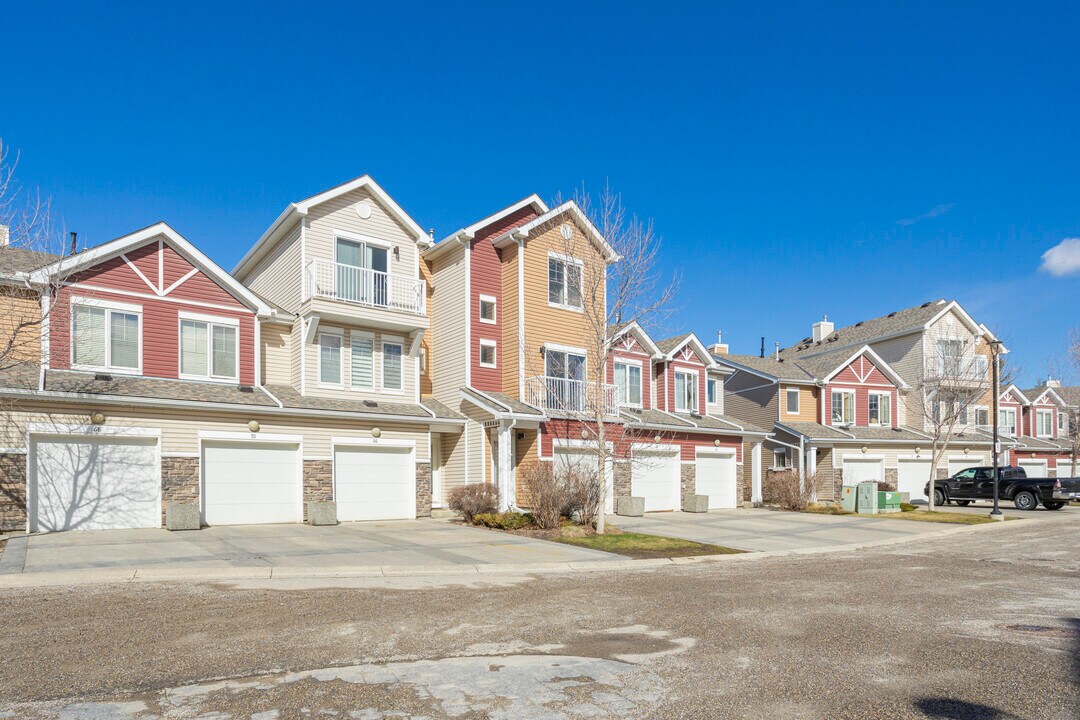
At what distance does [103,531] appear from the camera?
1830 cm

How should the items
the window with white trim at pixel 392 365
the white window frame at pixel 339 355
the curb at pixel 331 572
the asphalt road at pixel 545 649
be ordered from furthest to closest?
the window with white trim at pixel 392 365 < the white window frame at pixel 339 355 < the curb at pixel 331 572 < the asphalt road at pixel 545 649

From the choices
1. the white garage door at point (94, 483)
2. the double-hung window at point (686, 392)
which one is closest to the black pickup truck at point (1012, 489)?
the double-hung window at point (686, 392)

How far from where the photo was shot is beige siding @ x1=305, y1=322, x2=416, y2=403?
23516 mm

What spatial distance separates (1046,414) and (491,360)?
139 feet

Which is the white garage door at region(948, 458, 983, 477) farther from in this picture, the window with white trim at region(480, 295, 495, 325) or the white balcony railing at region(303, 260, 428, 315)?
the white balcony railing at region(303, 260, 428, 315)

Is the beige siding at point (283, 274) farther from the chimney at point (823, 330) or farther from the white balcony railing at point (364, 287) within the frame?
the chimney at point (823, 330)

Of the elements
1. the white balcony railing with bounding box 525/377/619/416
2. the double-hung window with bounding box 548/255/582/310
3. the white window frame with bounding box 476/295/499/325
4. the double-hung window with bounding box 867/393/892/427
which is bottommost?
the double-hung window with bounding box 867/393/892/427

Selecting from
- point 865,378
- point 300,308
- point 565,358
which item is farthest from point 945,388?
point 300,308

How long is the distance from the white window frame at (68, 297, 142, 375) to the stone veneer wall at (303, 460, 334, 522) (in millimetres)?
4971

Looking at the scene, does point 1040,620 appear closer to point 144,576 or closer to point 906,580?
point 906,580

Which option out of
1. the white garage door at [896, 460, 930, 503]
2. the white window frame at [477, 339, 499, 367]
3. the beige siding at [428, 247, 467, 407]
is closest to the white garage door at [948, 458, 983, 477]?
the white garage door at [896, 460, 930, 503]

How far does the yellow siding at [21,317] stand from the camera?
19.2 metres

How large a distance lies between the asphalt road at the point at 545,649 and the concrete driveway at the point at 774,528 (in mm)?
7075

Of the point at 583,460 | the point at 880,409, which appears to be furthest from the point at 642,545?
the point at 880,409
